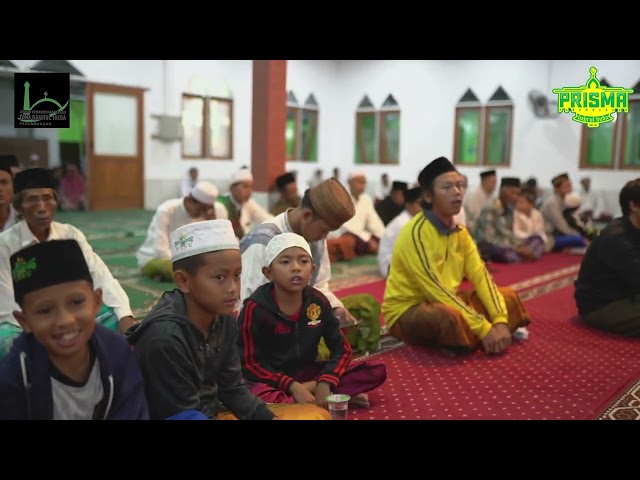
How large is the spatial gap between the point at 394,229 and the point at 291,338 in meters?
2.87

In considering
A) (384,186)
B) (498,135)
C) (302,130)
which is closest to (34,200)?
(498,135)

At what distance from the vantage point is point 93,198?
955cm

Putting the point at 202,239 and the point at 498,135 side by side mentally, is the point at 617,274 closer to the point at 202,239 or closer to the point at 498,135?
the point at 202,239

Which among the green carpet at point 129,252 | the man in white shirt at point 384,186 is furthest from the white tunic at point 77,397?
the man in white shirt at point 384,186

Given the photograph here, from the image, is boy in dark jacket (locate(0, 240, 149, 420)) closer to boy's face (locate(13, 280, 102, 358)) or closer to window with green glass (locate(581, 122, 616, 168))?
boy's face (locate(13, 280, 102, 358))

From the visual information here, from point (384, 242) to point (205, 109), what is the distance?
6.74 m

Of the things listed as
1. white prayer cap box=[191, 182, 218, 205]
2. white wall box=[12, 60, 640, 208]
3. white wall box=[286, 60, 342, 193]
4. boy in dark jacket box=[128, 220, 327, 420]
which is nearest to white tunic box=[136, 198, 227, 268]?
white prayer cap box=[191, 182, 218, 205]

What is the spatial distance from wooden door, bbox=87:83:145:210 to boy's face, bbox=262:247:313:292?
7.66 metres

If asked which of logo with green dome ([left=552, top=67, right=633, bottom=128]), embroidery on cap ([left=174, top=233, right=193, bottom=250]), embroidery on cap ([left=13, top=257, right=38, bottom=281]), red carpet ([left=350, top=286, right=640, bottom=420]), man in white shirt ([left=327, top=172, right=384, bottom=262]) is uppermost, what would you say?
logo with green dome ([left=552, top=67, right=633, bottom=128])

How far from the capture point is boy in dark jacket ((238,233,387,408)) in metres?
2.15

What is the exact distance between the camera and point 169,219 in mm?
4613

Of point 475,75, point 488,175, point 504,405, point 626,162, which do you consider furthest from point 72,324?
point 475,75

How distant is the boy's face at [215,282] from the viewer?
5.33 feet

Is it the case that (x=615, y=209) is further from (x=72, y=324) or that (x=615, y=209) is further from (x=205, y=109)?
(x=72, y=324)
